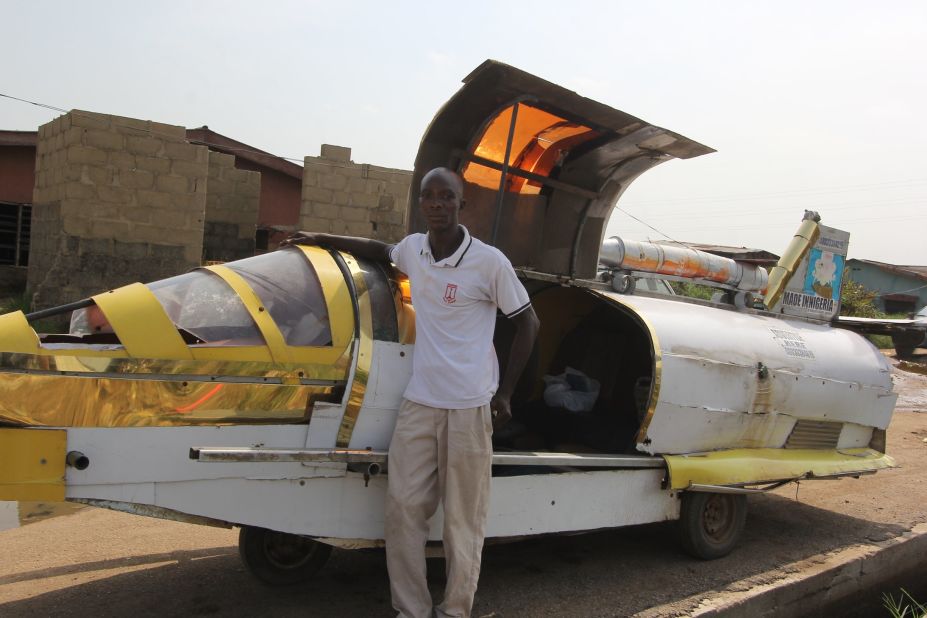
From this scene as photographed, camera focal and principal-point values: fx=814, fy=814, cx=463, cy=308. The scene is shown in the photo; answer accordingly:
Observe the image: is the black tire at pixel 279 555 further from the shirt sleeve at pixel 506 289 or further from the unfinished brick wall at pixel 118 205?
the unfinished brick wall at pixel 118 205

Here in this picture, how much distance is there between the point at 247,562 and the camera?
427 centimetres

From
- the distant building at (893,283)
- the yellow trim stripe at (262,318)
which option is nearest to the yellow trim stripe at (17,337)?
the yellow trim stripe at (262,318)

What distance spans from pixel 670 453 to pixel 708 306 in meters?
1.53

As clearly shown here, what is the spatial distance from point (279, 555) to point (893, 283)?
133 feet

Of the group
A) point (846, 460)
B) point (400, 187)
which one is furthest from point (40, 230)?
point (846, 460)

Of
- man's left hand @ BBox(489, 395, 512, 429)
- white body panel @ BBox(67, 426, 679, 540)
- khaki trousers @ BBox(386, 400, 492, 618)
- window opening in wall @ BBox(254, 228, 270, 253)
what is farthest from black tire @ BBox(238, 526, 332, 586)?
window opening in wall @ BBox(254, 228, 270, 253)

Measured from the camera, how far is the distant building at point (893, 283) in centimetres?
3600

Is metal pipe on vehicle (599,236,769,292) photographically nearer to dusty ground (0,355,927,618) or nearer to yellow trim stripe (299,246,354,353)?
dusty ground (0,355,927,618)

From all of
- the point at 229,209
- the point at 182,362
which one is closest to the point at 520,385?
the point at 182,362

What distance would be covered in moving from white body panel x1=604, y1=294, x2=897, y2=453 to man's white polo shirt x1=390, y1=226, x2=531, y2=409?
1.57m

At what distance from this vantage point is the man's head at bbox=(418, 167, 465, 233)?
374 centimetres

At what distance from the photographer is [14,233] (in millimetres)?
14406

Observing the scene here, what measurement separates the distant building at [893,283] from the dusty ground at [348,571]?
3331 centimetres

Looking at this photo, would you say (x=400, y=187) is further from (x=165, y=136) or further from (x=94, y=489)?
(x=94, y=489)
